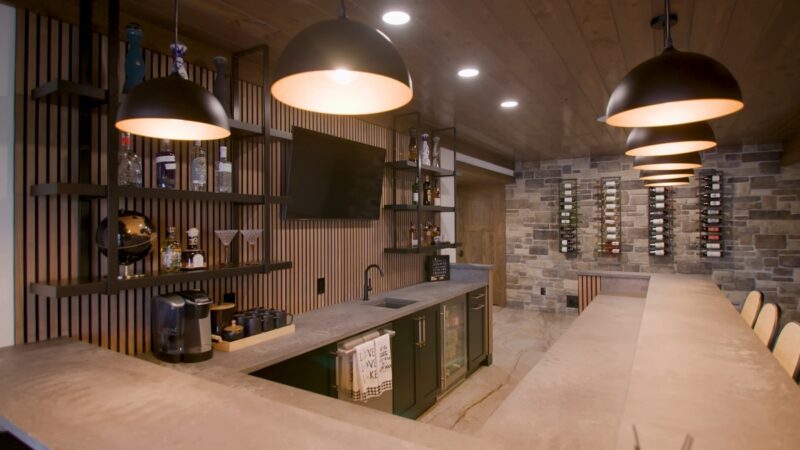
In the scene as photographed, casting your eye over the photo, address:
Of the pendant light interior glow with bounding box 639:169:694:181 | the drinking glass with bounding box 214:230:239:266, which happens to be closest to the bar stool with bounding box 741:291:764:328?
the pendant light interior glow with bounding box 639:169:694:181

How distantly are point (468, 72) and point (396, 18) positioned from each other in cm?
90

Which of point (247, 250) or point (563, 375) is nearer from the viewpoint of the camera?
point (563, 375)

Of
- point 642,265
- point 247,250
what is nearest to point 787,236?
point 642,265

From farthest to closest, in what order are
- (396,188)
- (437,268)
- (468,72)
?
(437,268)
(396,188)
(468,72)

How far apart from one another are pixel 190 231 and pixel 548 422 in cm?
185

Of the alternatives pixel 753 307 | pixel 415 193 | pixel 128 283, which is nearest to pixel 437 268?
pixel 415 193

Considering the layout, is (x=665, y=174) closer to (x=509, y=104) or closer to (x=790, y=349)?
(x=509, y=104)

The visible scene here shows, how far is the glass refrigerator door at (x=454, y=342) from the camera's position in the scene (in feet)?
12.3

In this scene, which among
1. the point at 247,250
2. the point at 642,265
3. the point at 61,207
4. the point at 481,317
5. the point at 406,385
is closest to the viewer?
the point at 61,207

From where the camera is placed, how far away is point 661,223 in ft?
20.1

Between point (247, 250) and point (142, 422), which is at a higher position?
point (247, 250)

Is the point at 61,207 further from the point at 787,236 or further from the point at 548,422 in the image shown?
the point at 787,236

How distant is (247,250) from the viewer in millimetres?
2742

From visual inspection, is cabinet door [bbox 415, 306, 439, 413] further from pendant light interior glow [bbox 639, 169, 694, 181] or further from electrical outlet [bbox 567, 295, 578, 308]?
electrical outlet [bbox 567, 295, 578, 308]
